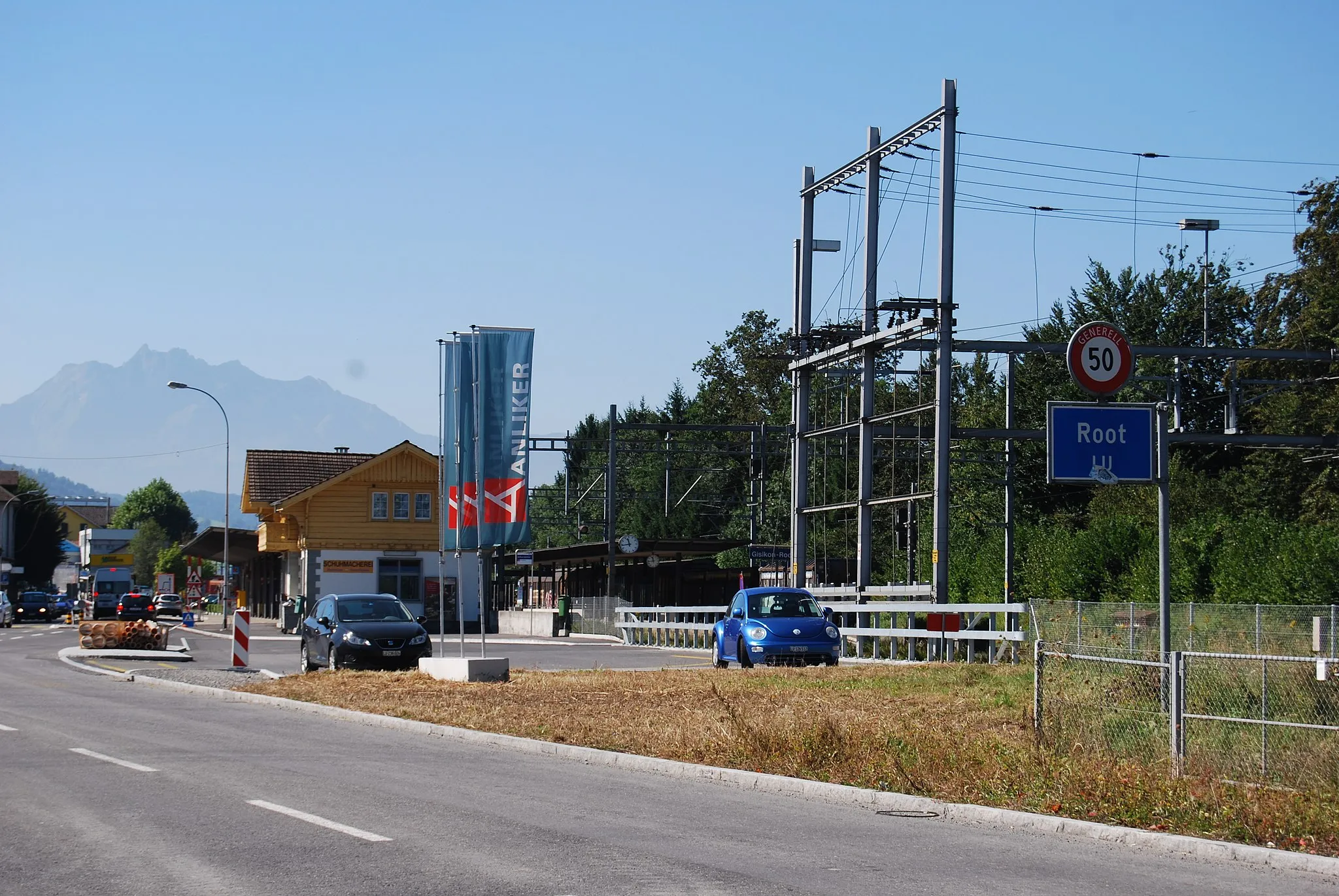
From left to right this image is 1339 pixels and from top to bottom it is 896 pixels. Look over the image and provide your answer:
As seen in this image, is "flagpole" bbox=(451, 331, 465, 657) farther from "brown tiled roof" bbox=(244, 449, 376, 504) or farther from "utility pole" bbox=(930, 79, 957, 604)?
"brown tiled roof" bbox=(244, 449, 376, 504)

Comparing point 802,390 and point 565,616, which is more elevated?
point 802,390

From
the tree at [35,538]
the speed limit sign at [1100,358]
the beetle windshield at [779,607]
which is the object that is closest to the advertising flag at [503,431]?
the beetle windshield at [779,607]

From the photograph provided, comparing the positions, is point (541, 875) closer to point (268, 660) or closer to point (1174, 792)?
point (1174, 792)

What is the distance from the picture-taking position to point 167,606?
77625 millimetres

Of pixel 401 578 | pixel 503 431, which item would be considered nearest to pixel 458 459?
pixel 503 431

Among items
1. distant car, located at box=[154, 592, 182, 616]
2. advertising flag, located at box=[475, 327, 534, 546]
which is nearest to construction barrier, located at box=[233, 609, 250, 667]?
advertising flag, located at box=[475, 327, 534, 546]

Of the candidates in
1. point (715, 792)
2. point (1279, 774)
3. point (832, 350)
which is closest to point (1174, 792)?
point (1279, 774)

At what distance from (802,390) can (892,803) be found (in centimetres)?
2503

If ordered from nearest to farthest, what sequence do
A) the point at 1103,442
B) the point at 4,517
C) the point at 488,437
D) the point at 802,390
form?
the point at 1103,442 → the point at 488,437 → the point at 802,390 → the point at 4,517

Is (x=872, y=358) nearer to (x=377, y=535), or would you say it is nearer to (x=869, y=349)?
(x=869, y=349)

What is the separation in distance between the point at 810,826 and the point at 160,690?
16.9m

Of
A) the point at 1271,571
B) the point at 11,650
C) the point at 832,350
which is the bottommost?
the point at 11,650

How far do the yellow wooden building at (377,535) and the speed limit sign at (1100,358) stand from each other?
48.4 meters

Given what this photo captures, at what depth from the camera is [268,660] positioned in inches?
1339
